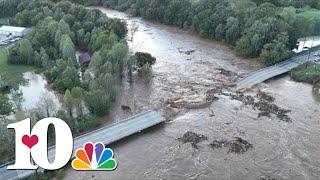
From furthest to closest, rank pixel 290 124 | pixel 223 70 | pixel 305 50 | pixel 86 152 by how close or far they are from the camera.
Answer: pixel 305 50 < pixel 223 70 < pixel 290 124 < pixel 86 152

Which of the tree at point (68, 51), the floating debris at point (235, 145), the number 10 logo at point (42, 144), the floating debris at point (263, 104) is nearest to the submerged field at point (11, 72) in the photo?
the tree at point (68, 51)

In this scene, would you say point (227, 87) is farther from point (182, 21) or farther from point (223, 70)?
point (182, 21)

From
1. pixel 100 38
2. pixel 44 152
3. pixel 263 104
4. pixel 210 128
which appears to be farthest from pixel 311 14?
pixel 44 152

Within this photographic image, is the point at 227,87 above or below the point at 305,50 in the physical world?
below

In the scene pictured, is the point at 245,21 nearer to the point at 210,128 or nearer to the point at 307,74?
the point at 307,74

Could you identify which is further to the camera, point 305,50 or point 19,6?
point 19,6

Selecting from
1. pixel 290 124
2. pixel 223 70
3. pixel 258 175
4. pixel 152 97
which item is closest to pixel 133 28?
pixel 223 70

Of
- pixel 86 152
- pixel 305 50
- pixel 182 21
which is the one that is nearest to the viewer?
pixel 86 152
